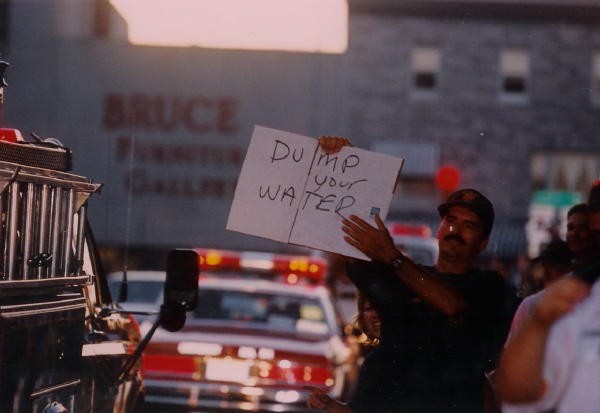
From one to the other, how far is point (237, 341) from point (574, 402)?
271 inches

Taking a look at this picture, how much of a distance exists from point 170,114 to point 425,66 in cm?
1169

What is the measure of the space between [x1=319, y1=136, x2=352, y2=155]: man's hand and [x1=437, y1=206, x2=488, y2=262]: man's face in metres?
0.55

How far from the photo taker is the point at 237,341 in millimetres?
10367

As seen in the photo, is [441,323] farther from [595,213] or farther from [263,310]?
[263,310]

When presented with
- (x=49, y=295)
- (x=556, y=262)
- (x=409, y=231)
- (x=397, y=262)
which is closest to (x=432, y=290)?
(x=397, y=262)

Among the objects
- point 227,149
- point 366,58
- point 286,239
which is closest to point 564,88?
point 366,58

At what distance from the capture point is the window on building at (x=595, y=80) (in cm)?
3878

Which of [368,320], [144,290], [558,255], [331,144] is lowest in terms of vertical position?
[144,290]

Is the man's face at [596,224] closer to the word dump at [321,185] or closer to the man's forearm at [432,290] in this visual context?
the man's forearm at [432,290]

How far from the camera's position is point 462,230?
19.0 ft

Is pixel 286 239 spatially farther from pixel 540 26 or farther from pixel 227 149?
pixel 540 26

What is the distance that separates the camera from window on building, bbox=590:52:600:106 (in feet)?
127

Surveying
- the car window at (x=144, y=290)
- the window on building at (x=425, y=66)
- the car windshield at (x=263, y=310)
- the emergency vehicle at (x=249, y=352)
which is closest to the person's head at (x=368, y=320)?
the emergency vehicle at (x=249, y=352)

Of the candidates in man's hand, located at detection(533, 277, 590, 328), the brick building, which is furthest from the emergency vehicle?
the brick building
